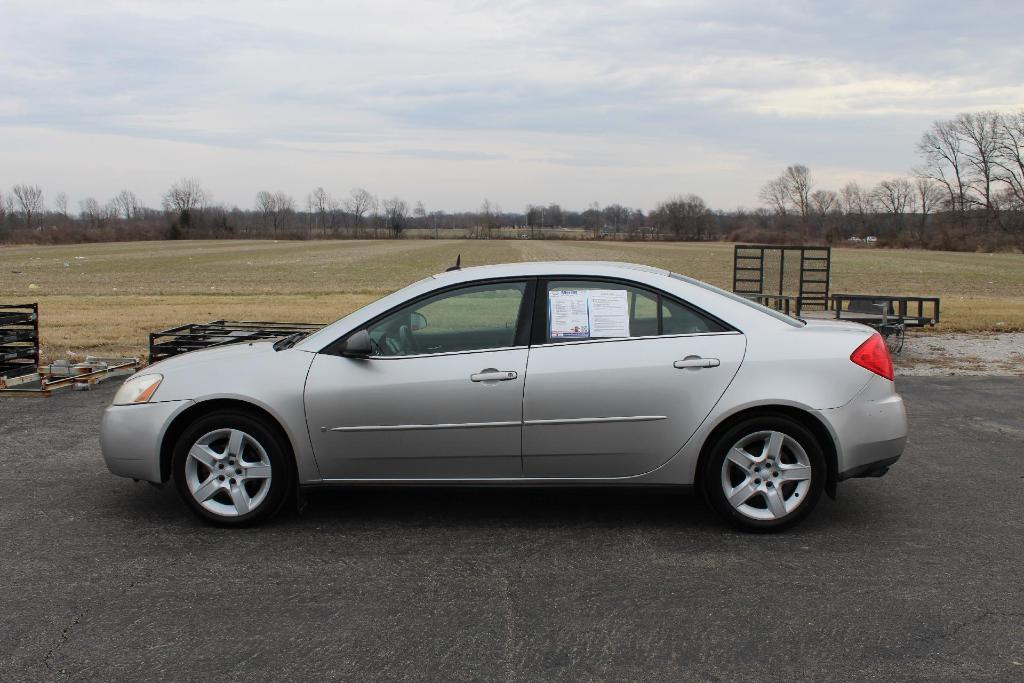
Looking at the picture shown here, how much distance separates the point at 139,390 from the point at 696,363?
3086mm

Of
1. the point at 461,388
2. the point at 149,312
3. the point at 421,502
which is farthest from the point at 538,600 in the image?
the point at 149,312

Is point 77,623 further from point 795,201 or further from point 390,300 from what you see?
point 795,201

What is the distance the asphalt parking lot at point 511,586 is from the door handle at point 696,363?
2.33 ft

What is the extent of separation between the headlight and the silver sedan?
0.08 ft

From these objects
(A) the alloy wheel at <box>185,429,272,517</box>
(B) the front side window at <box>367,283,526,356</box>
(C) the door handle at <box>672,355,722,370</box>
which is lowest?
(A) the alloy wheel at <box>185,429,272,517</box>

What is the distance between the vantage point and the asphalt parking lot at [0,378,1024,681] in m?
3.40

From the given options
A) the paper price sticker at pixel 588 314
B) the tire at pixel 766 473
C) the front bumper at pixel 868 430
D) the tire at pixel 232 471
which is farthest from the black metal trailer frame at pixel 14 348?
the front bumper at pixel 868 430

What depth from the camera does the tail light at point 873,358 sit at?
192 inches

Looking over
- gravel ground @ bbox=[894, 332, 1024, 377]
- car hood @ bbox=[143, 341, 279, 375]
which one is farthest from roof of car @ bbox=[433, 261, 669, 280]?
gravel ground @ bbox=[894, 332, 1024, 377]

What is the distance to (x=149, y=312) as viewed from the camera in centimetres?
1922

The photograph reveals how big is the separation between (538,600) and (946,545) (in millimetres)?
2228

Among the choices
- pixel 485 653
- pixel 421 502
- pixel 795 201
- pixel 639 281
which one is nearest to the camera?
pixel 485 653

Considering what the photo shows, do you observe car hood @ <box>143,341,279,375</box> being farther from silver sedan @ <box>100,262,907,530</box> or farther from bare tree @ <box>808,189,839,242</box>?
bare tree @ <box>808,189,839,242</box>

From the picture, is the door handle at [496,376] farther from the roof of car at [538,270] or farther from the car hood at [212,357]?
the car hood at [212,357]
